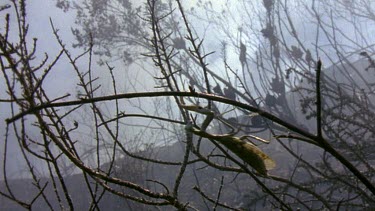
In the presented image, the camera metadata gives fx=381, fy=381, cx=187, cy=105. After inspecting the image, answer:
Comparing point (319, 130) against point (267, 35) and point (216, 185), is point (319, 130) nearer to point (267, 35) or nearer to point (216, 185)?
point (267, 35)

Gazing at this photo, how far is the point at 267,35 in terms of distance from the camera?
8.73m

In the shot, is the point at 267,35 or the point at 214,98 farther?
the point at 267,35

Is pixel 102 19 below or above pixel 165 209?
above

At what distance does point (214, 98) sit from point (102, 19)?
1262cm

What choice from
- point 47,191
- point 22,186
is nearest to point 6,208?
point 47,191

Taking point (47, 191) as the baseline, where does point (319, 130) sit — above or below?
below

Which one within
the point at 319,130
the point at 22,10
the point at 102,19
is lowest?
the point at 319,130

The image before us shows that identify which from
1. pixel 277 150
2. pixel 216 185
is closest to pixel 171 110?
pixel 216 185

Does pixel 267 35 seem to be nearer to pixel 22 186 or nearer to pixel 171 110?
pixel 171 110

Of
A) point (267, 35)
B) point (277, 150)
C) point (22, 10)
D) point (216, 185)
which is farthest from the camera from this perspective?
point (277, 150)

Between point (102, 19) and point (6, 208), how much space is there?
966cm

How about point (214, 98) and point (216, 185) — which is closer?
point (214, 98)

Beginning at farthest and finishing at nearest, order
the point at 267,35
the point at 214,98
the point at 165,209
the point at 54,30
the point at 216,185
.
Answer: the point at 216,185 < the point at 165,209 < the point at 267,35 < the point at 54,30 < the point at 214,98

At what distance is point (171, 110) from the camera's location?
13.7m
